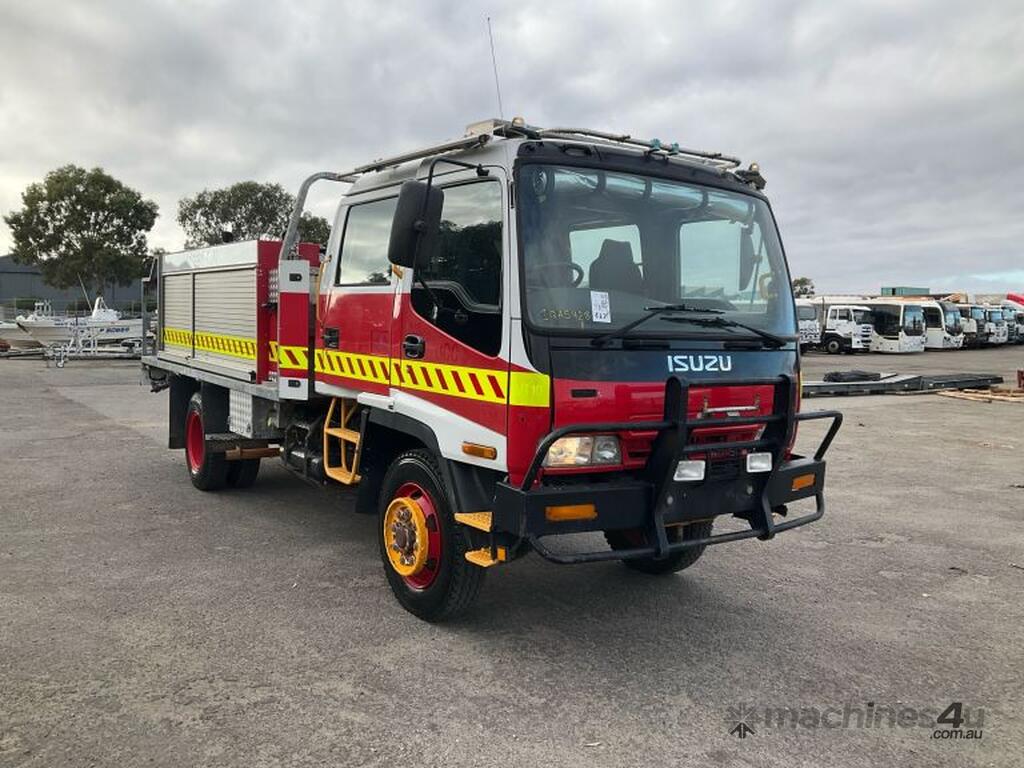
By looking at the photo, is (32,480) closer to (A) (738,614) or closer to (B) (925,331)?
(A) (738,614)

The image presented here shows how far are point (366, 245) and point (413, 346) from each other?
104cm

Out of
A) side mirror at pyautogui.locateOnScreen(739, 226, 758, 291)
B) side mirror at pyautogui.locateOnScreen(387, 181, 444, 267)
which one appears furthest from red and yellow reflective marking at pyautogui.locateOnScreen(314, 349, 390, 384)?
side mirror at pyautogui.locateOnScreen(739, 226, 758, 291)

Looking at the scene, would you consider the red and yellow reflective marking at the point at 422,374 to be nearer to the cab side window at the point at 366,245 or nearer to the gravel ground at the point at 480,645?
the cab side window at the point at 366,245

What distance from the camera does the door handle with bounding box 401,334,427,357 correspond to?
435cm

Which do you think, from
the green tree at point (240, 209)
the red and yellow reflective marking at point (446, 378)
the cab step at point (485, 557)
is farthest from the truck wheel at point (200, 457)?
the green tree at point (240, 209)

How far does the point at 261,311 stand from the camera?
6293 mm

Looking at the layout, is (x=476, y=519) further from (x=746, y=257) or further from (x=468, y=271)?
(x=746, y=257)

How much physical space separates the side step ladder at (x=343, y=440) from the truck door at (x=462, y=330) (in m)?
0.83

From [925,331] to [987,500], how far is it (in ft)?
109

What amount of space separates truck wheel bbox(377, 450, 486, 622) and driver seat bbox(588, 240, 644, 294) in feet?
4.32

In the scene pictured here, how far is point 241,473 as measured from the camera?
7582 millimetres

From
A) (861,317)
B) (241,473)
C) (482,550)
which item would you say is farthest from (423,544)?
(861,317)

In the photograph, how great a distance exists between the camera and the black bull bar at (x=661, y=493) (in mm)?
3535

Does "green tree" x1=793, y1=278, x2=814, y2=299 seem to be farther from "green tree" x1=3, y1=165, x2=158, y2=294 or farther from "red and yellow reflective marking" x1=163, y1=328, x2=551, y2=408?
"green tree" x1=3, y1=165, x2=158, y2=294
